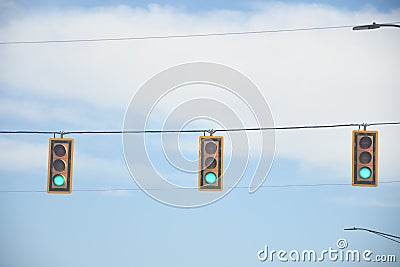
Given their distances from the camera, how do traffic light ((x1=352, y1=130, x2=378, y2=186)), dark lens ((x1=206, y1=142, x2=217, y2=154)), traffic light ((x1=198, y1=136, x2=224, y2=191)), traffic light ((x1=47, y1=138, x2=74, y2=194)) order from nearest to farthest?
traffic light ((x1=352, y1=130, x2=378, y2=186))
traffic light ((x1=198, y1=136, x2=224, y2=191))
dark lens ((x1=206, y1=142, x2=217, y2=154))
traffic light ((x1=47, y1=138, x2=74, y2=194))

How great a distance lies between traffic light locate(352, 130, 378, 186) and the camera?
15461mm

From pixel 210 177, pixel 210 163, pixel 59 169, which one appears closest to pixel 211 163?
pixel 210 163

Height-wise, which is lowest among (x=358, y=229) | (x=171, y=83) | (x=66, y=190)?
(x=358, y=229)

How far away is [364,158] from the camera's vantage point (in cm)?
1557

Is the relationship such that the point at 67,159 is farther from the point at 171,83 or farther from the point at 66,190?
the point at 171,83

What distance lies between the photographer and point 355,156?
51.2 ft

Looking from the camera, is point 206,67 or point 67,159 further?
point 206,67

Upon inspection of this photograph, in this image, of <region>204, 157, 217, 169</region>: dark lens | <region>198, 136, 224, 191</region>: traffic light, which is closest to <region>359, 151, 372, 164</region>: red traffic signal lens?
<region>198, 136, 224, 191</region>: traffic light

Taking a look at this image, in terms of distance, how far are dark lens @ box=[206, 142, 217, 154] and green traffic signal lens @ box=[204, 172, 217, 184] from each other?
0.48m

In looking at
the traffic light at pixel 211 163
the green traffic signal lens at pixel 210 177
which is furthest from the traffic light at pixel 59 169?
the green traffic signal lens at pixel 210 177

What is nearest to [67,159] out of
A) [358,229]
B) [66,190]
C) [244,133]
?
[66,190]

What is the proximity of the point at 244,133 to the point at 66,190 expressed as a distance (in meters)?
8.11

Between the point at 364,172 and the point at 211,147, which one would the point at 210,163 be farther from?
the point at 364,172

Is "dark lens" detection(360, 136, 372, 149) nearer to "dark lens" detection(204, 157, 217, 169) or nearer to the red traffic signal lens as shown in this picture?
the red traffic signal lens
